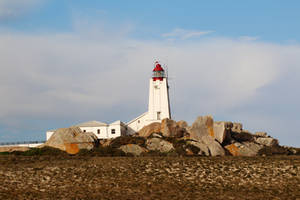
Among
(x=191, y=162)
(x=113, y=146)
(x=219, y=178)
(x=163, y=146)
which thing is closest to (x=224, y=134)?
(x=163, y=146)

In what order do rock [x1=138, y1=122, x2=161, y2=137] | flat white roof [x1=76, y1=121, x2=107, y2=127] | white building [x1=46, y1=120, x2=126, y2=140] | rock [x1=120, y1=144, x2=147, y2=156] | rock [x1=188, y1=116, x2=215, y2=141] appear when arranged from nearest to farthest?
rock [x1=120, y1=144, x2=147, y2=156] < rock [x1=188, y1=116, x2=215, y2=141] < rock [x1=138, y1=122, x2=161, y2=137] < white building [x1=46, y1=120, x2=126, y2=140] < flat white roof [x1=76, y1=121, x2=107, y2=127]

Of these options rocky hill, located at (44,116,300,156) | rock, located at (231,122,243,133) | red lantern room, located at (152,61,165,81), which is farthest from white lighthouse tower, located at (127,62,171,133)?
rock, located at (231,122,243,133)

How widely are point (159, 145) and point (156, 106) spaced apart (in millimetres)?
17110

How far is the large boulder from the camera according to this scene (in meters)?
54.8

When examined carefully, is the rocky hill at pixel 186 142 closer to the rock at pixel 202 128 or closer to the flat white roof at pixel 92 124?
the rock at pixel 202 128

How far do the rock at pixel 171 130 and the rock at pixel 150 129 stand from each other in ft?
12.1

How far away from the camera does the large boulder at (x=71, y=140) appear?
54.8m

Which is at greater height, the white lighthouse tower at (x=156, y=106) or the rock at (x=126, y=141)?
the white lighthouse tower at (x=156, y=106)

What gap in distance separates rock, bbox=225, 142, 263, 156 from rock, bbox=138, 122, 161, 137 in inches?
533

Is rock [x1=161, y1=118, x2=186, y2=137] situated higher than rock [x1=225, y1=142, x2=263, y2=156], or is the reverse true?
rock [x1=161, y1=118, x2=186, y2=137]

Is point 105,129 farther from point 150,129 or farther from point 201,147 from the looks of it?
point 201,147

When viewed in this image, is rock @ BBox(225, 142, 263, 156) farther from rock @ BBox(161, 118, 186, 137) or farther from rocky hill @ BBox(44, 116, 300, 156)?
rock @ BBox(161, 118, 186, 137)

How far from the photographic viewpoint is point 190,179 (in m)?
26.6

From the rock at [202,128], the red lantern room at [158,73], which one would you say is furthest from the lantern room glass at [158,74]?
the rock at [202,128]
